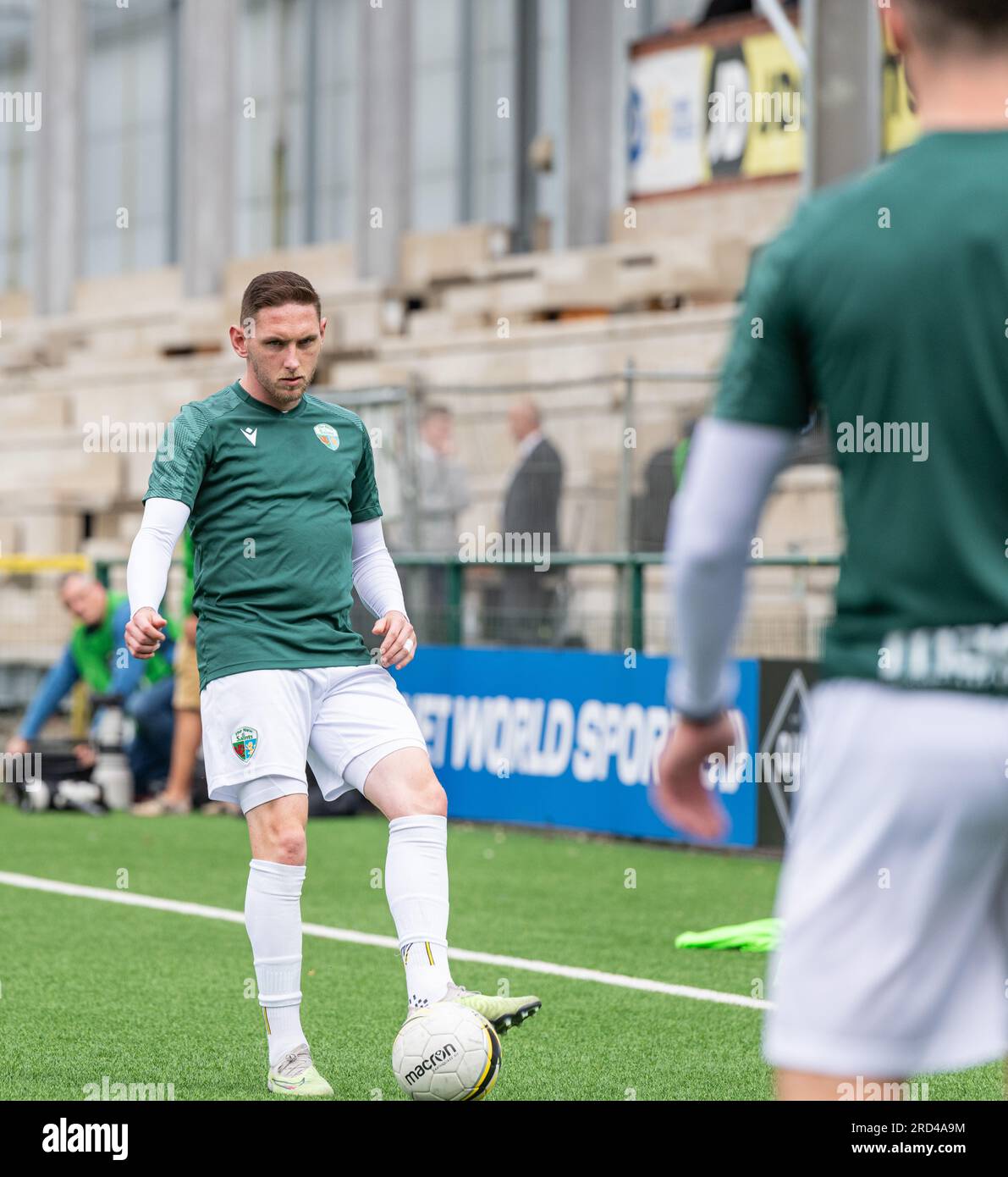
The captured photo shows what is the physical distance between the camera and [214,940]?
834 cm

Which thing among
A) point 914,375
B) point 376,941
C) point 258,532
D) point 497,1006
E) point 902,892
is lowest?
point 376,941

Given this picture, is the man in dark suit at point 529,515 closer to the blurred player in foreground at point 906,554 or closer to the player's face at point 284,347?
the player's face at point 284,347

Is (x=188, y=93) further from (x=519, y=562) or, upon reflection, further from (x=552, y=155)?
(x=519, y=562)

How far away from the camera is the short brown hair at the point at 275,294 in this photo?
5379 mm

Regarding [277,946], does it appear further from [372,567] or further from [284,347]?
[284,347]

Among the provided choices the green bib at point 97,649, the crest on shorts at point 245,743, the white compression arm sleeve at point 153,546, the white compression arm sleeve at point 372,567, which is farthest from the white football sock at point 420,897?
the green bib at point 97,649

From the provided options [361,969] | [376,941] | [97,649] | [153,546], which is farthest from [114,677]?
[153,546]

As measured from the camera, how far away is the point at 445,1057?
5.09 m

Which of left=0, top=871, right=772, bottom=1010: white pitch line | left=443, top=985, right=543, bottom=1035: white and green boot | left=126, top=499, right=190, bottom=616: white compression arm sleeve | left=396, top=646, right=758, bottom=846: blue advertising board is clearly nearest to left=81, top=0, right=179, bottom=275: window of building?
left=396, top=646, right=758, bottom=846: blue advertising board

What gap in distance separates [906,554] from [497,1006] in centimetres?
305

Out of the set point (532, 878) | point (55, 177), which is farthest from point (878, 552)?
point (55, 177)

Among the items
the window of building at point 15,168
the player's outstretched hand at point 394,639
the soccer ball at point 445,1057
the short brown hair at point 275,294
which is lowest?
the soccer ball at point 445,1057

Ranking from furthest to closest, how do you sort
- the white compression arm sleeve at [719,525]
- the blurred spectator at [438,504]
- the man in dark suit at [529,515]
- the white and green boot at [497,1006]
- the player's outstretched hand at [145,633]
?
the blurred spectator at [438,504] < the man in dark suit at [529,515] < the white and green boot at [497,1006] < the player's outstretched hand at [145,633] < the white compression arm sleeve at [719,525]

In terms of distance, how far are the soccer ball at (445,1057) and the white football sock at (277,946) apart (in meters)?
0.39
